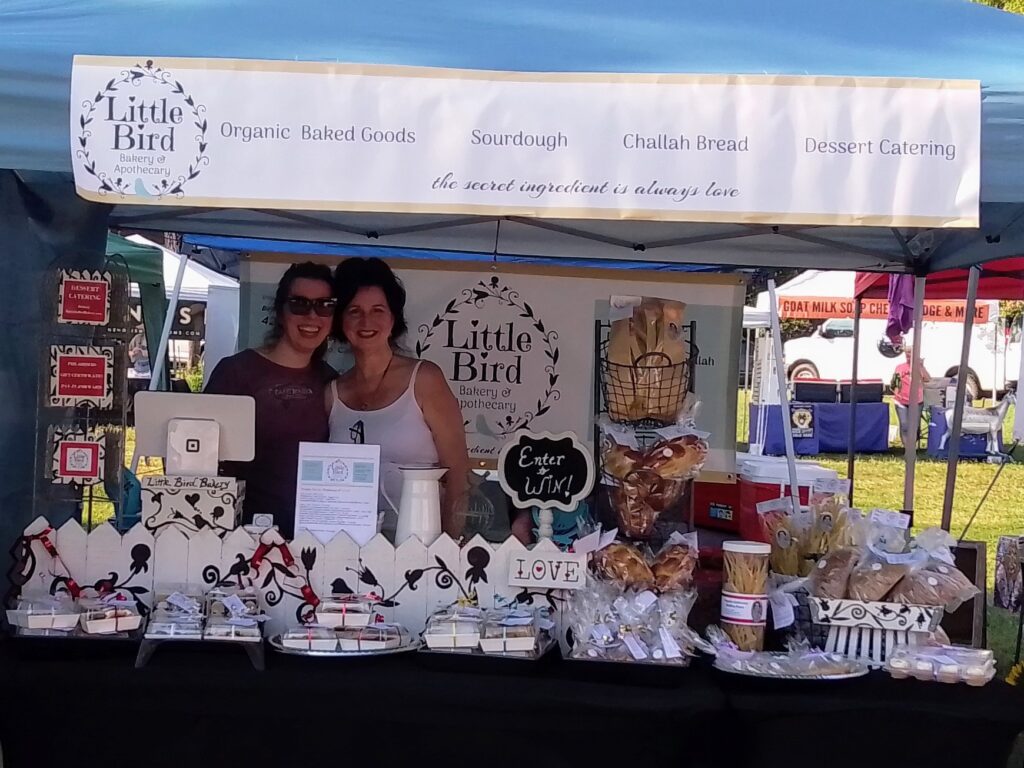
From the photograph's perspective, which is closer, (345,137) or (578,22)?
(345,137)

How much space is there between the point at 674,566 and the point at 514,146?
1038mm

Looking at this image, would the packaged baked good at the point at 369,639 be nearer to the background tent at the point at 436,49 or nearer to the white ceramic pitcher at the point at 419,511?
the white ceramic pitcher at the point at 419,511

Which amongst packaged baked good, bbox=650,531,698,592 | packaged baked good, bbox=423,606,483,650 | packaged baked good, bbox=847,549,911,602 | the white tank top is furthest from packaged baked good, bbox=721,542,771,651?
the white tank top

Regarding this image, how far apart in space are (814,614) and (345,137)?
4.82 ft

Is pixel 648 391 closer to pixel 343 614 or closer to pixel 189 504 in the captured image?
pixel 343 614

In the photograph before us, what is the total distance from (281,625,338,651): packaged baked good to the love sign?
1.40ft

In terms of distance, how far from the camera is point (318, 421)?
3375 mm

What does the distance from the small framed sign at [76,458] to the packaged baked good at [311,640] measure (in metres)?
0.73

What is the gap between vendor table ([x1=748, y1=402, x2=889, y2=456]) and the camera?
10797 mm

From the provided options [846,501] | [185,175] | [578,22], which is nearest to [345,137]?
[185,175]

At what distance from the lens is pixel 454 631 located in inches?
82.7

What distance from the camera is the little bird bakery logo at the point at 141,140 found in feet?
5.91

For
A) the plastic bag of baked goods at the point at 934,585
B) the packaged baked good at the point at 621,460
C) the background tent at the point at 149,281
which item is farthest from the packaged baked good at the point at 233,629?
the background tent at the point at 149,281

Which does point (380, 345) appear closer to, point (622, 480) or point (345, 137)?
point (622, 480)
